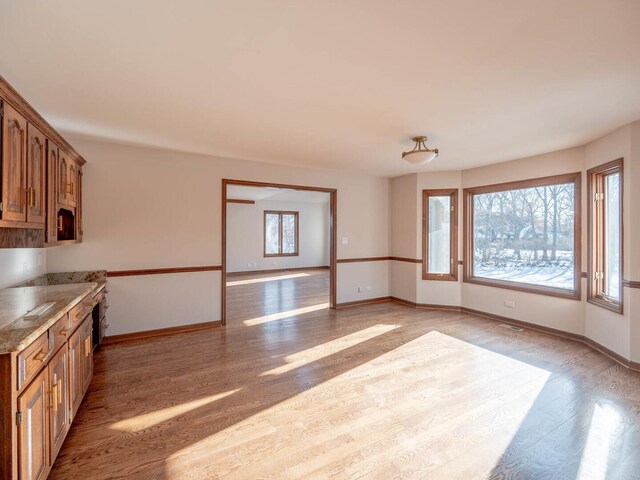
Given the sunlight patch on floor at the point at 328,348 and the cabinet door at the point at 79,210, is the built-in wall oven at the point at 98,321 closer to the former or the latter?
the cabinet door at the point at 79,210

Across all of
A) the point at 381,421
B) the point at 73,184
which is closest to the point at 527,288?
the point at 381,421

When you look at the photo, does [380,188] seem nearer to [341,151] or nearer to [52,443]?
[341,151]

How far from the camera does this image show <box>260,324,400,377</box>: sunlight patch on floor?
3318 millimetres

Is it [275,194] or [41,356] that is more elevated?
[275,194]

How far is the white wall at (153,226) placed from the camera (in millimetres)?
3934

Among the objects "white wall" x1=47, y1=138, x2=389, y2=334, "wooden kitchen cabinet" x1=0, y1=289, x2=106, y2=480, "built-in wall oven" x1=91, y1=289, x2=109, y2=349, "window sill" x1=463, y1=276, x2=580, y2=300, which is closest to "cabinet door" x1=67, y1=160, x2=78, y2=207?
"white wall" x1=47, y1=138, x2=389, y2=334

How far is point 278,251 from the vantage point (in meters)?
11.1

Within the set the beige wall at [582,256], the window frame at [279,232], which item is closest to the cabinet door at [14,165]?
the beige wall at [582,256]

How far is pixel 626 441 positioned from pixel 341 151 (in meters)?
3.90

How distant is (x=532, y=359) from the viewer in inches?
137

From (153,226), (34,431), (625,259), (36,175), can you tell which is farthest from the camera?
(153,226)

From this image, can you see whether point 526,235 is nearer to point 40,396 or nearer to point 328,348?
point 328,348

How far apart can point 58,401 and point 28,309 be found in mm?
598

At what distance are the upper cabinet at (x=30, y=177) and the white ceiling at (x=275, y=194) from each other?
5278mm
